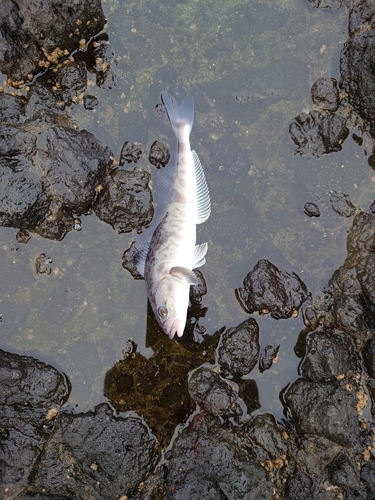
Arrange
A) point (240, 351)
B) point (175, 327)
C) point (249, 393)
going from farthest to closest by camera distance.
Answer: point (249, 393) → point (240, 351) → point (175, 327)

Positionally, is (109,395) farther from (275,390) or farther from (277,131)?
(277,131)

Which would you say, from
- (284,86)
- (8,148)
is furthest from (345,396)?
(8,148)

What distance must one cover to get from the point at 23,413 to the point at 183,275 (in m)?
2.69

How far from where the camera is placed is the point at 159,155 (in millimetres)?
5113

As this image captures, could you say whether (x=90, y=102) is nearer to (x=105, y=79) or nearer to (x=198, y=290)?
(x=105, y=79)

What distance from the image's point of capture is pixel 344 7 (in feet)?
17.2

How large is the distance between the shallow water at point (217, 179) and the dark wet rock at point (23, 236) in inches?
2.6

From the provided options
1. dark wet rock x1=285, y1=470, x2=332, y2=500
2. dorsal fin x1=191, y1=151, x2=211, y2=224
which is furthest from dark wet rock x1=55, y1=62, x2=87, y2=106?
dark wet rock x1=285, y1=470, x2=332, y2=500

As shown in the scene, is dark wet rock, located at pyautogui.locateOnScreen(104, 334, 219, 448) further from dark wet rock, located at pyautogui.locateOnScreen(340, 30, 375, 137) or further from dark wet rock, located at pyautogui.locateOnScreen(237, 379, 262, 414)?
dark wet rock, located at pyautogui.locateOnScreen(340, 30, 375, 137)

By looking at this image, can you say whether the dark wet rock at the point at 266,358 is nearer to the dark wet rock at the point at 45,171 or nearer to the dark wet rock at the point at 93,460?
the dark wet rock at the point at 93,460

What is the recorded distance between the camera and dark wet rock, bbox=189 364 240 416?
15.5 feet

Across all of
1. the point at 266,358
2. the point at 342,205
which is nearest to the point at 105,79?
the point at 342,205

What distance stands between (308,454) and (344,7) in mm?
5993

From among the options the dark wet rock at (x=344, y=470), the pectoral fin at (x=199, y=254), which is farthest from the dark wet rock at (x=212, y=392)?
the pectoral fin at (x=199, y=254)
